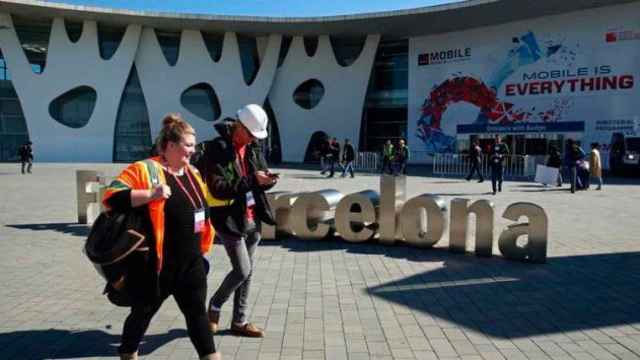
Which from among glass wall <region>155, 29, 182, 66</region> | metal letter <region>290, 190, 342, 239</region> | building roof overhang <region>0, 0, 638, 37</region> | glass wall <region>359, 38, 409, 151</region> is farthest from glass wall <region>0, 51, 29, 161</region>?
metal letter <region>290, 190, 342, 239</region>

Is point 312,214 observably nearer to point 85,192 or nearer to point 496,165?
point 85,192

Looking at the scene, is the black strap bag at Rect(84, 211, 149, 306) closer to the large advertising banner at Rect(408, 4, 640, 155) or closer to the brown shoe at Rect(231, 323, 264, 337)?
the brown shoe at Rect(231, 323, 264, 337)

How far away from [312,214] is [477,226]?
2423 mm

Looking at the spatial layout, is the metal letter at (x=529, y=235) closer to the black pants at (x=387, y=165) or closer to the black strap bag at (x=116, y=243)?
the black strap bag at (x=116, y=243)

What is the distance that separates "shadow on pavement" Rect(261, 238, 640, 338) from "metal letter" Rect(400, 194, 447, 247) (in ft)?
0.61

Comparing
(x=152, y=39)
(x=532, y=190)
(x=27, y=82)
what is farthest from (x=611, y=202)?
(x=27, y=82)

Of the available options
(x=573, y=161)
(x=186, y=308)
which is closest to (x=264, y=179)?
(x=186, y=308)

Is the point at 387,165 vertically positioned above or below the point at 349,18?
below

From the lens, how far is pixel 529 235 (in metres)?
6.97

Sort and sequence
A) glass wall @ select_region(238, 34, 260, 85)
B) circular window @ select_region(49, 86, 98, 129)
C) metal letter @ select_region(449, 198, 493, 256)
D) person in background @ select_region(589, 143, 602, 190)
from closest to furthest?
metal letter @ select_region(449, 198, 493, 256)
person in background @ select_region(589, 143, 602, 190)
circular window @ select_region(49, 86, 98, 129)
glass wall @ select_region(238, 34, 260, 85)

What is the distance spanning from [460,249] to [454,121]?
1063 inches

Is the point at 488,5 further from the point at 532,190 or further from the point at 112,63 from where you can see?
the point at 112,63

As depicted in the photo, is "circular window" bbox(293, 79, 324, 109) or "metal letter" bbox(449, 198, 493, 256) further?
"circular window" bbox(293, 79, 324, 109)

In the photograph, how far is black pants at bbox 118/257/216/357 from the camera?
3172 millimetres
